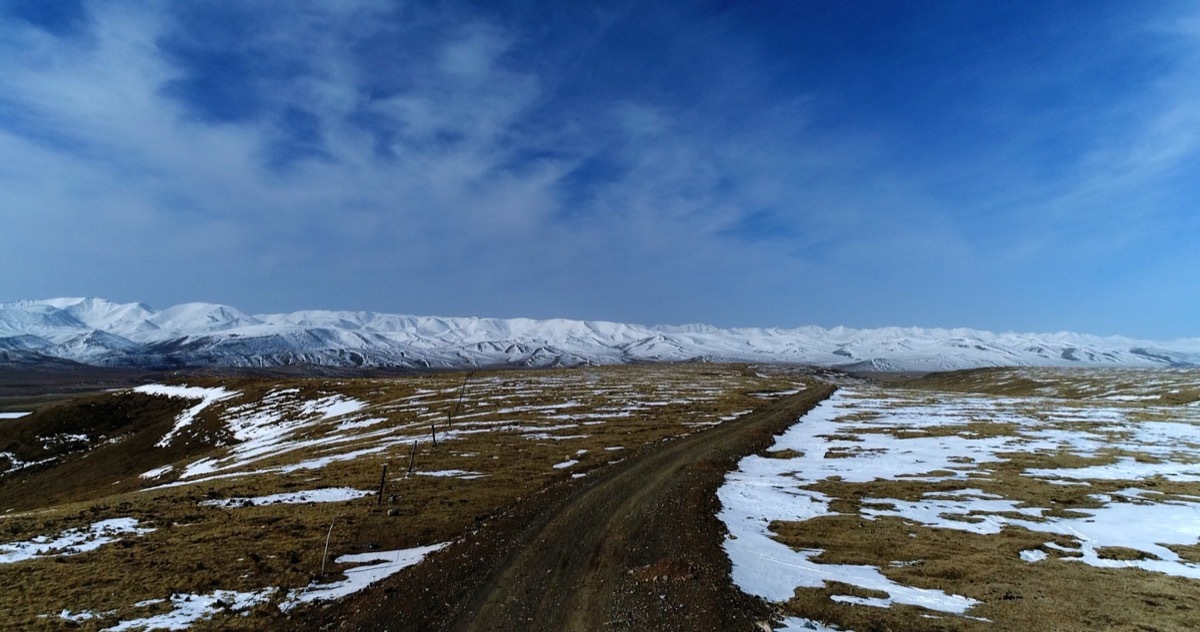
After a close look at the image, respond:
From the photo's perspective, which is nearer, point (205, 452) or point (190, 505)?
point (190, 505)

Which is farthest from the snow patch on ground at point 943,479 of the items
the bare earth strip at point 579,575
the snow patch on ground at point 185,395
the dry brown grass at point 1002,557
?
the snow patch on ground at point 185,395

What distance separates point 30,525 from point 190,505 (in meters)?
5.42

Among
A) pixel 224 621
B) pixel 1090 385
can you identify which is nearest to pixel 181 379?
pixel 224 621

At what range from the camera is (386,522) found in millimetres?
22734

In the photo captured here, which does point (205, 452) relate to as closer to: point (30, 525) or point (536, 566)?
point (30, 525)

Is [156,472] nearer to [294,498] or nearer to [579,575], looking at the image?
[294,498]

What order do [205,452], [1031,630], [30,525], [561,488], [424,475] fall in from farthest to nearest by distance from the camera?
[205,452]
[424,475]
[561,488]
[30,525]
[1031,630]

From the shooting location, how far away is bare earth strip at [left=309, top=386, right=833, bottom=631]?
46.0 feet

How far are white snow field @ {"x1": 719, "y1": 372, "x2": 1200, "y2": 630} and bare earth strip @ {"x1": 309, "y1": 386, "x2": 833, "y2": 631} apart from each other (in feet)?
5.09

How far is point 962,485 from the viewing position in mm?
30250

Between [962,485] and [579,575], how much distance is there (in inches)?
981

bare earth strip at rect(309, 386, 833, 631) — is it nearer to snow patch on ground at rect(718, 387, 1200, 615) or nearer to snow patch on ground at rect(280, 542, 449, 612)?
snow patch on ground at rect(280, 542, 449, 612)

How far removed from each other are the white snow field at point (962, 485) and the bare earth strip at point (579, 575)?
1.55 meters

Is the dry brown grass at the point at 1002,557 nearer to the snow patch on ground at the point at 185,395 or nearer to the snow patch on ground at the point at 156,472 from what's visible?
the snow patch on ground at the point at 156,472
